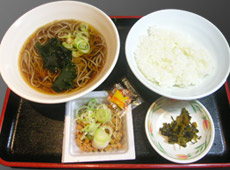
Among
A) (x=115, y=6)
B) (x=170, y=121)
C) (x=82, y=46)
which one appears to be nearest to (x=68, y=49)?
(x=82, y=46)

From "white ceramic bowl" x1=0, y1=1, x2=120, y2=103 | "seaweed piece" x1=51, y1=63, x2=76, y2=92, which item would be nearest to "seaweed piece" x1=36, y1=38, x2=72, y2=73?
"seaweed piece" x1=51, y1=63, x2=76, y2=92

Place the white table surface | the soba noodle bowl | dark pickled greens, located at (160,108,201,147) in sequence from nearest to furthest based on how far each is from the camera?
dark pickled greens, located at (160,108,201,147)
the soba noodle bowl
the white table surface

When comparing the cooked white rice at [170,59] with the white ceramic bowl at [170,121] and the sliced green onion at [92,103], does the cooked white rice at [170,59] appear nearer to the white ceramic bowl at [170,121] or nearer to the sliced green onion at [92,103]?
the white ceramic bowl at [170,121]

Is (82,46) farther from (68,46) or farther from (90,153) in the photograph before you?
(90,153)

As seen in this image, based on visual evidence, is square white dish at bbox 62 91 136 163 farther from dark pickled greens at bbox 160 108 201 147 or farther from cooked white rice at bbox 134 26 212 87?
cooked white rice at bbox 134 26 212 87

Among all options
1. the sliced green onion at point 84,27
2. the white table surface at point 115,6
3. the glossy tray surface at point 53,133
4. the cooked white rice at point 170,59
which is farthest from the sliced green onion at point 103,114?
the white table surface at point 115,6

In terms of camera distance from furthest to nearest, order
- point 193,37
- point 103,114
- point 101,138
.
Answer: point 193,37
point 103,114
point 101,138

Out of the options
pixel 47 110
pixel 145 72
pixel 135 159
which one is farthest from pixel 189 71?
pixel 47 110
